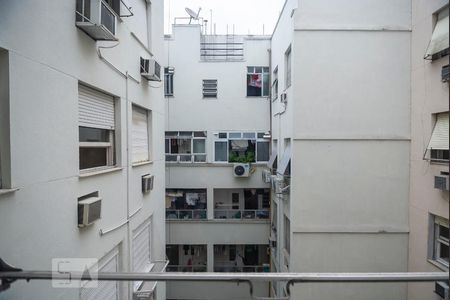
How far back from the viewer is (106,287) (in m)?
3.98

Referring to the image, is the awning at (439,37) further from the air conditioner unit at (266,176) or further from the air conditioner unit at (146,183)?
the air conditioner unit at (266,176)

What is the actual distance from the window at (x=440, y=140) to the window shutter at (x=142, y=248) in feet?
Answer: 17.5

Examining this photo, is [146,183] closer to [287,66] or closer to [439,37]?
[287,66]

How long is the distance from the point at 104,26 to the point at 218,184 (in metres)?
8.26

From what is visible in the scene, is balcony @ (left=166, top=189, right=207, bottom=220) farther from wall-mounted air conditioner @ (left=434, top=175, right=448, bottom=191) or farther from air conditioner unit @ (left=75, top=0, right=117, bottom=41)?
air conditioner unit @ (left=75, top=0, right=117, bottom=41)

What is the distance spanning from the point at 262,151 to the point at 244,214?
2.41 m

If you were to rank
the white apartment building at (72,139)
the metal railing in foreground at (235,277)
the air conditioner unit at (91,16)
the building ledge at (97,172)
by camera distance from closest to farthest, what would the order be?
the metal railing in foreground at (235,277), the white apartment building at (72,139), the air conditioner unit at (91,16), the building ledge at (97,172)

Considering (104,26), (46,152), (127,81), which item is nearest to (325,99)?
(127,81)

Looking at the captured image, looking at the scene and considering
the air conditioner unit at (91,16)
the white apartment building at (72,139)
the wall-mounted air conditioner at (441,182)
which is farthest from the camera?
the wall-mounted air conditioner at (441,182)

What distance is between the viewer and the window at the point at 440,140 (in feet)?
16.1

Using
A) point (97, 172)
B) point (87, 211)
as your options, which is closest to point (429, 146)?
point (97, 172)

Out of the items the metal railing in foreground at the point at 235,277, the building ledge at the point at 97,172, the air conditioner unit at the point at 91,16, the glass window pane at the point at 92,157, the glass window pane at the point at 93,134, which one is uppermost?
the air conditioner unit at the point at 91,16

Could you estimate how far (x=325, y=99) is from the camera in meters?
6.30

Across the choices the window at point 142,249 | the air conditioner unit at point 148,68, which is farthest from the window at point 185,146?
the air conditioner unit at point 148,68
